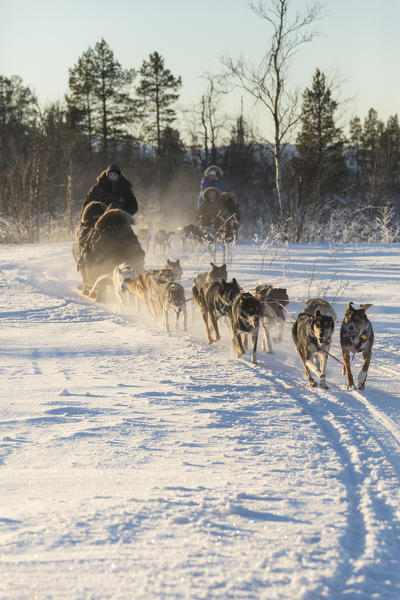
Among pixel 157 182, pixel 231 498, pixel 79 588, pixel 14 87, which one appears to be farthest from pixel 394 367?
pixel 14 87

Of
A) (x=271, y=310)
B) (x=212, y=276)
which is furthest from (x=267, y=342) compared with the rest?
(x=212, y=276)

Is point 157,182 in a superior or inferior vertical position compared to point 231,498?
superior

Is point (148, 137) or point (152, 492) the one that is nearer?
point (152, 492)

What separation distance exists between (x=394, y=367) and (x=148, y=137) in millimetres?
38971

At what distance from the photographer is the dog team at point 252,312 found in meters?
4.70

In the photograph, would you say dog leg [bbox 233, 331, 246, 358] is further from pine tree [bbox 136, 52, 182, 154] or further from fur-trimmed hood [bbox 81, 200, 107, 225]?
pine tree [bbox 136, 52, 182, 154]

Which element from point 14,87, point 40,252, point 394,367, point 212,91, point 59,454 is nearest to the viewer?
point 59,454

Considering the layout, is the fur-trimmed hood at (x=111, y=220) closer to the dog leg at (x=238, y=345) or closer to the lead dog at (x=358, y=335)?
the dog leg at (x=238, y=345)

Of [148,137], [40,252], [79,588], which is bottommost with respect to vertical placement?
[79,588]

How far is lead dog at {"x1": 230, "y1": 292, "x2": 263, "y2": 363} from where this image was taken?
218 inches

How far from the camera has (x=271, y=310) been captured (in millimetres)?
6297

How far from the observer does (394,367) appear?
542cm

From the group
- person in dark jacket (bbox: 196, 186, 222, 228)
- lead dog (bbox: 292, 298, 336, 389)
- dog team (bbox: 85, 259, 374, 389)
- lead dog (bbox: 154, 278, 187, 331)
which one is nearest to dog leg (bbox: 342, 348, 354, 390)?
dog team (bbox: 85, 259, 374, 389)

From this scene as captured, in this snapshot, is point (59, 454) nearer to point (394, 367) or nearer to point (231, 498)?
point (231, 498)
